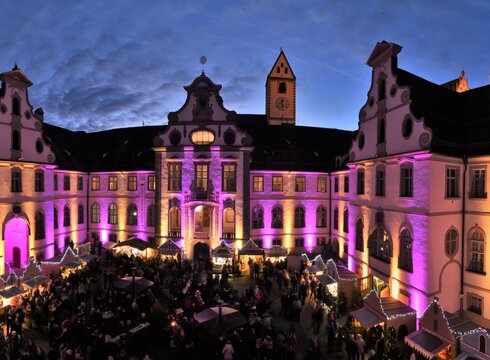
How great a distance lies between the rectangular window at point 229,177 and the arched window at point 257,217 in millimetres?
3645

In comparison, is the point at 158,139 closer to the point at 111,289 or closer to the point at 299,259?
the point at 111,289

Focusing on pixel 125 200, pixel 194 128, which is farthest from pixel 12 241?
pixel 194 128

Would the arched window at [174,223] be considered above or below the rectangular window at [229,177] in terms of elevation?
below

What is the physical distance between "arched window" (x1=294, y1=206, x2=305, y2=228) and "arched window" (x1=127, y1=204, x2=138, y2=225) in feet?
58.3

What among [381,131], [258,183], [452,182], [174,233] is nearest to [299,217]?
[258,183]

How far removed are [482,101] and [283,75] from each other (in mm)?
→ 34613

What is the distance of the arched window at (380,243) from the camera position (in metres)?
22.0

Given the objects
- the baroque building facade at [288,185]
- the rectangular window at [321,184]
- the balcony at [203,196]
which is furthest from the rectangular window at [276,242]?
the balcony at [203,196]

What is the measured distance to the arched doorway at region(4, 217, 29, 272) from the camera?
28.8 meters

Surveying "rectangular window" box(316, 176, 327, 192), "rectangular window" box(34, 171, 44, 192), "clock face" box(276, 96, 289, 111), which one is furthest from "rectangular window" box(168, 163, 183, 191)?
"clock face" box(276, 96, 289, 111)

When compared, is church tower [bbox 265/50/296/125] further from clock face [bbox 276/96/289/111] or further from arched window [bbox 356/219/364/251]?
arched window [bbox 356/219/364/251]

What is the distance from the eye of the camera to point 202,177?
3297 centimetres

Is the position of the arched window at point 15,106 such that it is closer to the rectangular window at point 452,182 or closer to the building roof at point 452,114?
the building roof at point 452,114

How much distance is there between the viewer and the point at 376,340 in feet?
53.6
